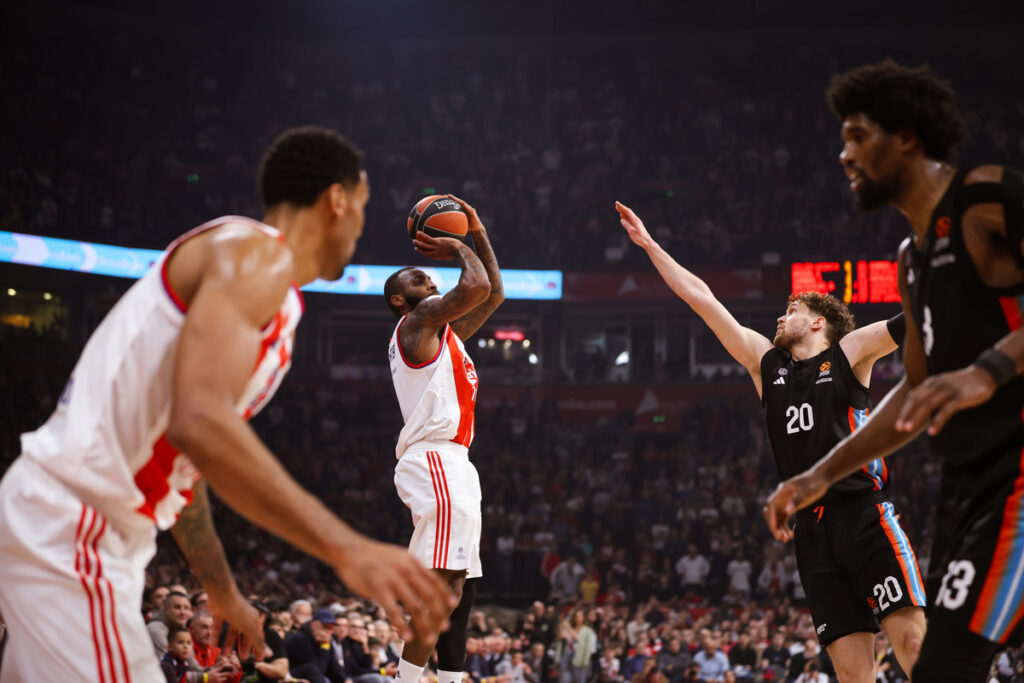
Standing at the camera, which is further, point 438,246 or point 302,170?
point 438,246

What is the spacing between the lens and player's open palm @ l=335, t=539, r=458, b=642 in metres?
2.02

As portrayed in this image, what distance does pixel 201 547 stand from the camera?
113 inches

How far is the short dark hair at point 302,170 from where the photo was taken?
264 cm

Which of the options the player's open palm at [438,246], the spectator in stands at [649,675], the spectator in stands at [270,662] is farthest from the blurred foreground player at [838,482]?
the spectator in stands at [649,675]

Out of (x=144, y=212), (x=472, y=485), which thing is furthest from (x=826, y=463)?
(x=144, y=212)

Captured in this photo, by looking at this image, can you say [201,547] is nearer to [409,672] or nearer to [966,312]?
[966,312]

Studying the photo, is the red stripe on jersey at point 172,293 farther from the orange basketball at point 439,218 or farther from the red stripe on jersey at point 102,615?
the orange basketball at point 439,218

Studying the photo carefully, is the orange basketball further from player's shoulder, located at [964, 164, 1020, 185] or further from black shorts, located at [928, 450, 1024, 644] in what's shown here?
black shorts, located at [928, 450, 1024, 644]

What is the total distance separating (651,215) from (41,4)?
15379mm

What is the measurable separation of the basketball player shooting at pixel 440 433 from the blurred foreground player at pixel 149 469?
2.92m

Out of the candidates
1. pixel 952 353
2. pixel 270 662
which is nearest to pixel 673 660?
pixel 270 662

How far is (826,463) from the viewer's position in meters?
3.16

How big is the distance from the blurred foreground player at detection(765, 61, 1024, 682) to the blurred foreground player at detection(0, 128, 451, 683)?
154cm

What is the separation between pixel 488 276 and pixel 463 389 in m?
0.78
